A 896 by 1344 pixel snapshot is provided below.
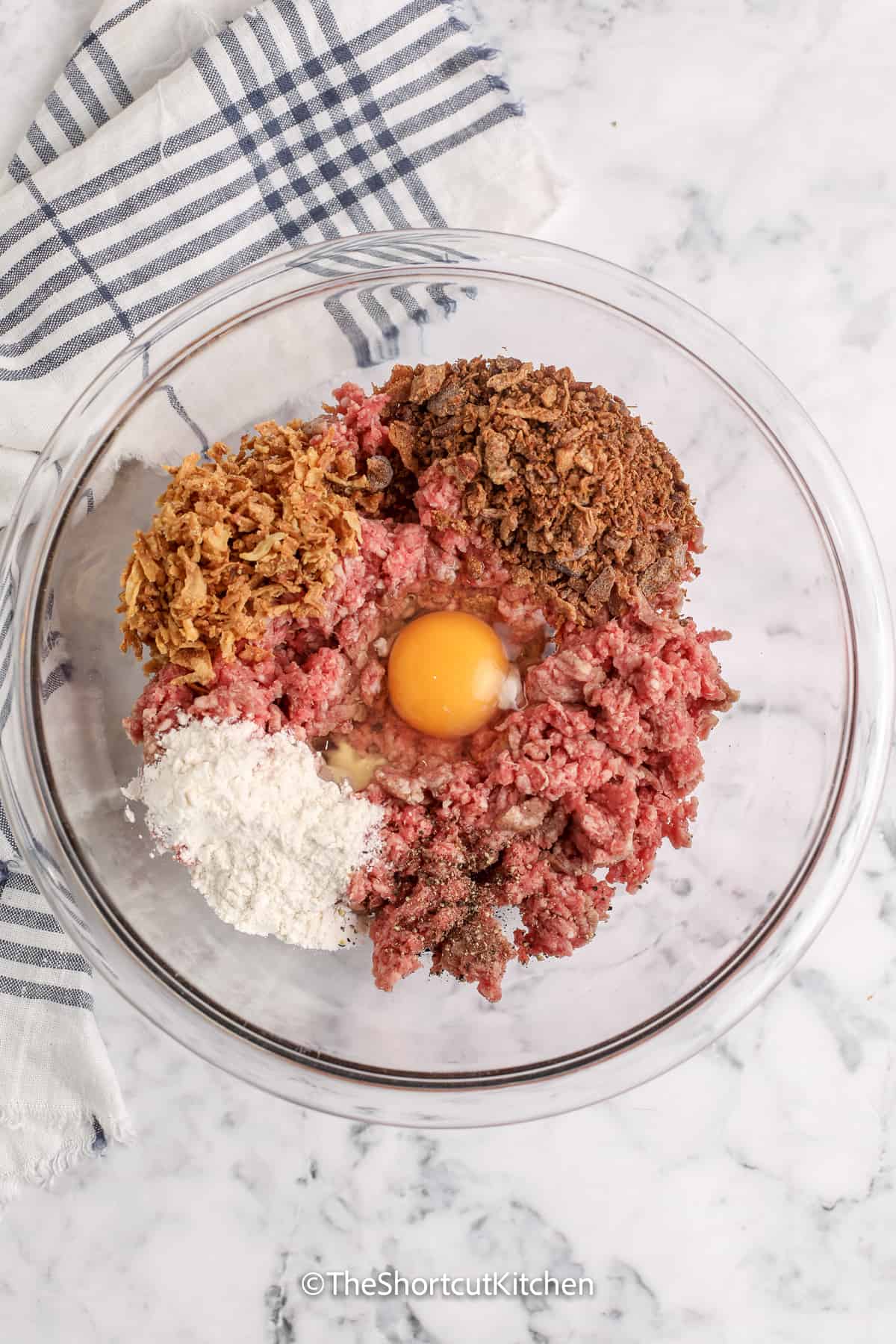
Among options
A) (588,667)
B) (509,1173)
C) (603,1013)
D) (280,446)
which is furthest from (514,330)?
(509,1173)

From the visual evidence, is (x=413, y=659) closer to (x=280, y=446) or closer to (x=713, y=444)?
(x=280, y=446)

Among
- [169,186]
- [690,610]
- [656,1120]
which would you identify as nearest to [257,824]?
[690,610]

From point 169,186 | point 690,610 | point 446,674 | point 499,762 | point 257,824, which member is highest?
point 169,186

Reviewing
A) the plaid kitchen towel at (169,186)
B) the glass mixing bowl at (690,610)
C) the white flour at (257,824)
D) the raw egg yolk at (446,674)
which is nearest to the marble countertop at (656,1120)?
the plaid kitchen towel at (169,186)

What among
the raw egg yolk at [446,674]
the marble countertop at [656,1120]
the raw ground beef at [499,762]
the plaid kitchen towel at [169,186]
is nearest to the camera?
the raw ground beef at [499,762]

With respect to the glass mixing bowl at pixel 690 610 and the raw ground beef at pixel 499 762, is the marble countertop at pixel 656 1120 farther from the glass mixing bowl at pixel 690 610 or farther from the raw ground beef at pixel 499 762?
the raw ground beef at pixel 499 762

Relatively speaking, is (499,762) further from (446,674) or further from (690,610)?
(690,610)

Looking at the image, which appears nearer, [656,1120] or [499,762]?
[499,762]
